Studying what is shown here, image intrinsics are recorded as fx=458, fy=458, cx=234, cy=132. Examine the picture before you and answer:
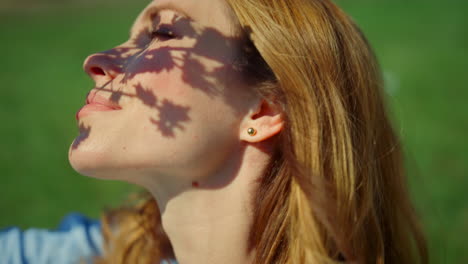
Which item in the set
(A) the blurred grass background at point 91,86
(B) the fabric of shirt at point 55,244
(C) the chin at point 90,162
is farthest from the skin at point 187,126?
(A) the blurred grass background at point 91,86

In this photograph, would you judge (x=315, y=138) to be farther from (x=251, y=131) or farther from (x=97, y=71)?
(x=97, y=71)

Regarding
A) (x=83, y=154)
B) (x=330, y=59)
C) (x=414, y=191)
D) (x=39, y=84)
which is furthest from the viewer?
(x=39, y=84)

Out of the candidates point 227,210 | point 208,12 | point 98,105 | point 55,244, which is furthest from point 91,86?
point 227,210

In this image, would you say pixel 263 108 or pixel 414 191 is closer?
pixel 263 108

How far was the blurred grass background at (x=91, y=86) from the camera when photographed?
190 inches

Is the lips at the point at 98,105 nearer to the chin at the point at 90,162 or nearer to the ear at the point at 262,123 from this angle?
the chin at the point at 90,162

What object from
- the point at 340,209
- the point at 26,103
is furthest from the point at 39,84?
the point at 340,209

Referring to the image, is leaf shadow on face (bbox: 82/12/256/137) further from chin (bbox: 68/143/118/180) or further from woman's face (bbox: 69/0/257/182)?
chin (bbox: 68/143/118/180)

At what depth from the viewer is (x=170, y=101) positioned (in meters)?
2.16

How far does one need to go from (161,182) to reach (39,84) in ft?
25.3

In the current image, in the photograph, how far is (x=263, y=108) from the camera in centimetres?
238

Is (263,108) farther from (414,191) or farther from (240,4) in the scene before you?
(414,191)

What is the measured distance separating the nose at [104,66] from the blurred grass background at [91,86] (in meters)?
1.86

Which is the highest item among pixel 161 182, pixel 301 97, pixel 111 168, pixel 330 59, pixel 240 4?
pixel 240 4
